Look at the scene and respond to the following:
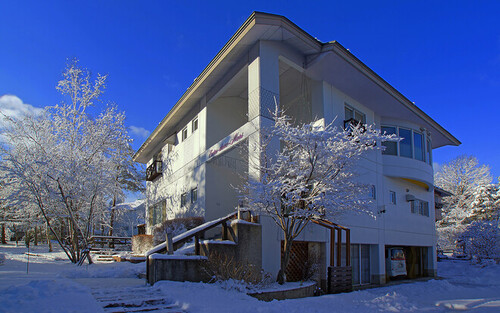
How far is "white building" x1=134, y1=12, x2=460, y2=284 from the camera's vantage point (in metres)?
12.5

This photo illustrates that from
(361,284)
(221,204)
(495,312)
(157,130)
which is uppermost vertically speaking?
(157,130)

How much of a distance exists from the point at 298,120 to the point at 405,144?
21.6ft

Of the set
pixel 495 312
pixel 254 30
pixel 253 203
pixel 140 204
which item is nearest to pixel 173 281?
pixel 253 203

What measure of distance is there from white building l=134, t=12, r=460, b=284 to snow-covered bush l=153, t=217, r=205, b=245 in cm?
51

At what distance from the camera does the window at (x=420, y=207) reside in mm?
19516

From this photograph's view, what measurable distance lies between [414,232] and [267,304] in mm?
14581

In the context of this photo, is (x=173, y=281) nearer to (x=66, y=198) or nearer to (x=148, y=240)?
(x=66, y=198)

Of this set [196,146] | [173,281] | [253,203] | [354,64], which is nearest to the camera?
[173,281]

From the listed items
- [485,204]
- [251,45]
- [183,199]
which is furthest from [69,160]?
[485,204]

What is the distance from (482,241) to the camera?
23516 mm

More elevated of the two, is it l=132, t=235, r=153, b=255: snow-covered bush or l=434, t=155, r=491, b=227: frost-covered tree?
l=434, t=155, r=491, b=227: frost-covered tree

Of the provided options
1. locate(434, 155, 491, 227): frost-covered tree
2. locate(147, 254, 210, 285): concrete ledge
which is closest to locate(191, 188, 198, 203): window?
locate(147, 254, 210, 285): concrete ledge

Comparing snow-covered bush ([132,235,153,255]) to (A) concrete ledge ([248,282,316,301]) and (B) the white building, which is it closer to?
(B) the white building

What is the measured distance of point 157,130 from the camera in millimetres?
21953
